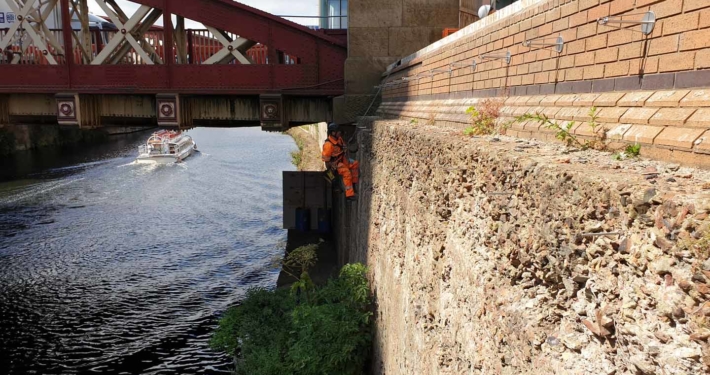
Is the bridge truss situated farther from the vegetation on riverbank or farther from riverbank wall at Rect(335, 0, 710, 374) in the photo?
riverbank wall at Rect(335, 0, 710, 374)

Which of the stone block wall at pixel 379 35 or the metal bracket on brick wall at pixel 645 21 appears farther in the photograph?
the stone block wall at pixel 379 35

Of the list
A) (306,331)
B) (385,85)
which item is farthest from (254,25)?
(306,331)

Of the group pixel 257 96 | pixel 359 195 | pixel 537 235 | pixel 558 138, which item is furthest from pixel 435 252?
pixel 257 96

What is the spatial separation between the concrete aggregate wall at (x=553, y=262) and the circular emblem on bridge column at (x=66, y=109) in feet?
40.5

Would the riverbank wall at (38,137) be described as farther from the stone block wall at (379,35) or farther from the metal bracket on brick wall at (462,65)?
the metal bracket on brick wall at (462,65)

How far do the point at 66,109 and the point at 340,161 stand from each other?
8.60 m

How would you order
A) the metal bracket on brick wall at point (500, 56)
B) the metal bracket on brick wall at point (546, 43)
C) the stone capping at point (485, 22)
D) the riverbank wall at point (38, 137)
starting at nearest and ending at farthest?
the metal bracket on brick wall at point (546, 43) → the stone capping at point (485, 22) → the metal bracket on brick wall at point (500, 56) → the riverbank wall at point (38, 137)

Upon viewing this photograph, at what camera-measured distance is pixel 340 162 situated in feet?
37.0

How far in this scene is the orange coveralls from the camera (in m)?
11.2

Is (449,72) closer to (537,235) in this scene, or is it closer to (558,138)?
(558,138)

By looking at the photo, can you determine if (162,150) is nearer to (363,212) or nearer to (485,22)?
(363,212)

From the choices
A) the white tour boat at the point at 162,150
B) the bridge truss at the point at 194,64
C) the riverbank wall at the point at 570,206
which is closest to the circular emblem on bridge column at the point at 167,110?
the bridge truss at the point at 194,64

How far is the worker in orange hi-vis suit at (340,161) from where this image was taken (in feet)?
36.6

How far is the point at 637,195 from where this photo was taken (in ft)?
7.05
